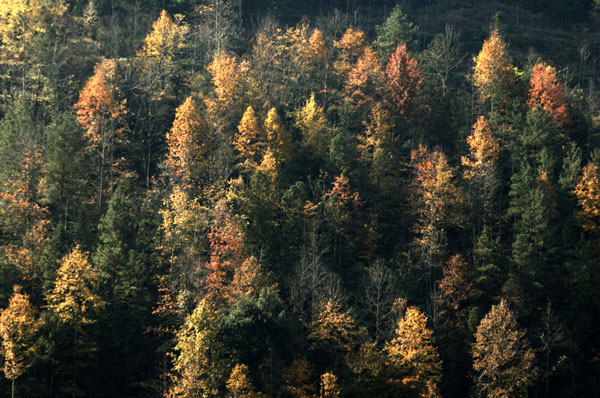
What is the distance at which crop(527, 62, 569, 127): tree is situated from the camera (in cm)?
7888

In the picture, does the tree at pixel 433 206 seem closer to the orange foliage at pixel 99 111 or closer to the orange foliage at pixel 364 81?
the orange foliage at pixel 364 81

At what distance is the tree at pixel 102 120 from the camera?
68.1m

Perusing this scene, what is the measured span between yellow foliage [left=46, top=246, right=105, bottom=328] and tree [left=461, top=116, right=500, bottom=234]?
38516 mm

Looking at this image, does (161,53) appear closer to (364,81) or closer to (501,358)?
(364,81)

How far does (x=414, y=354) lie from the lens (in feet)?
179

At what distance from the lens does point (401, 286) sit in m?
60.4

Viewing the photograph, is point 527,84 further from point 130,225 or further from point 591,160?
point 130,225

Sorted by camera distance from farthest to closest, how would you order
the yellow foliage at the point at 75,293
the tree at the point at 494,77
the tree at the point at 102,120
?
the tree at the point at 494,77 < the tree at the point at 102,120 < the yellow foliage at the point at 75,293

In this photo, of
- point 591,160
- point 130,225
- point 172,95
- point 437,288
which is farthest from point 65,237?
point 591,160

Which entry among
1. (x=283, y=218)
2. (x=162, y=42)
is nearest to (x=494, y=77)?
(x=283, y=218)

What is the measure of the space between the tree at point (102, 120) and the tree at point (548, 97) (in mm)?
48528

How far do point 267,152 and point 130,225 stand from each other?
17.7 m

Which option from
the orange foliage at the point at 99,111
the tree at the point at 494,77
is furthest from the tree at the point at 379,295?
the tree at the point at 494,77

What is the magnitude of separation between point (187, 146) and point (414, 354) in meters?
30.6
